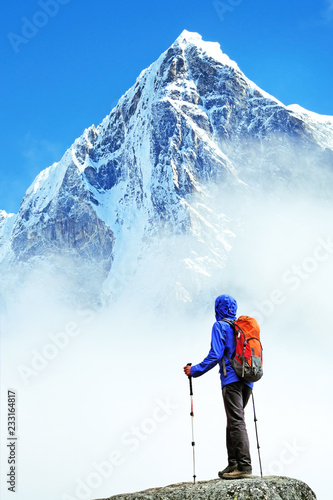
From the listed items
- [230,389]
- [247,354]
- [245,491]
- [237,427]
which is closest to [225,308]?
[247,354]

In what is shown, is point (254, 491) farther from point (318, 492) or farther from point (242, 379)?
point (318, 492)

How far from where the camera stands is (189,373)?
9.88 meters

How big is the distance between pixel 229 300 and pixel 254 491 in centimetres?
345

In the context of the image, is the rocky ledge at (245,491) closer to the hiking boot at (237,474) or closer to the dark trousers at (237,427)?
the hiking boot at (237,474)

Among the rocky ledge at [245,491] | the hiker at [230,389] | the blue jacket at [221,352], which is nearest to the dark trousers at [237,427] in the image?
the hiker at [230,389]

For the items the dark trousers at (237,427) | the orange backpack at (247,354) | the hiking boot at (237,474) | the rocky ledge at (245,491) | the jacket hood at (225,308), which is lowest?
the rocky ledge at (245,491)

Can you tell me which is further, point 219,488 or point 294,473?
point 294,473

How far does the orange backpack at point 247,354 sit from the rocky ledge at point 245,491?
1.68 meters

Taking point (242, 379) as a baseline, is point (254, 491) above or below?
below

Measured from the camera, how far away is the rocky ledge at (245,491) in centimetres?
775

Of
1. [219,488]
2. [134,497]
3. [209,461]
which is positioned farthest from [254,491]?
[209,461]

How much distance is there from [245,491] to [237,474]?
1.39 m

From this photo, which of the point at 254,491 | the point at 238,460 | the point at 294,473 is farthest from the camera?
the point at 294,473

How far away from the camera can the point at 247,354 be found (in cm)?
951
